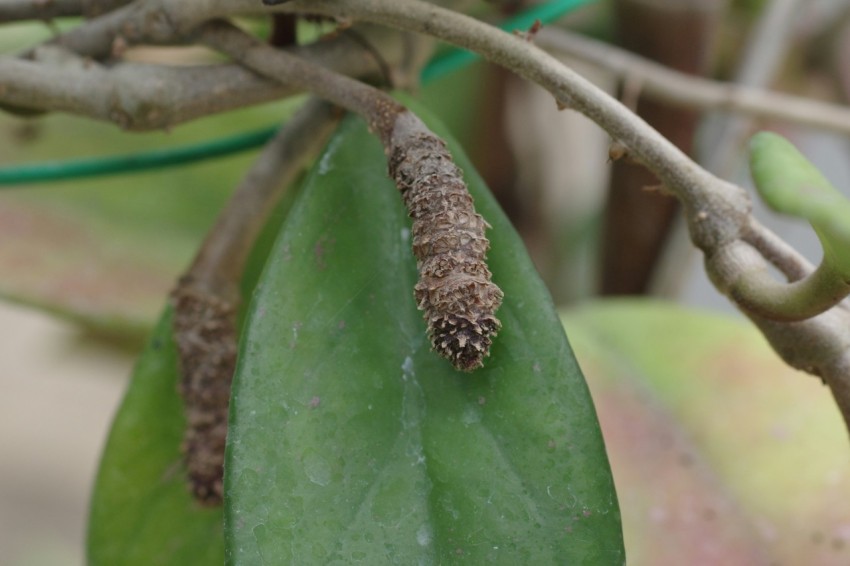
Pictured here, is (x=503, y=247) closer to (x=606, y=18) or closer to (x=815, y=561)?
(x=815, y=561)

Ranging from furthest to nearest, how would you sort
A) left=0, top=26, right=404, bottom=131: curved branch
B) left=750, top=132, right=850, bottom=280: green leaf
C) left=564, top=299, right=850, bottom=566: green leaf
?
left=564, top=299, right=850, bottom=566: green leaf, left=0, top=26, right=404, bottom=131: curved branch, left=750, top=132, right=850, bottom=280: green leaf

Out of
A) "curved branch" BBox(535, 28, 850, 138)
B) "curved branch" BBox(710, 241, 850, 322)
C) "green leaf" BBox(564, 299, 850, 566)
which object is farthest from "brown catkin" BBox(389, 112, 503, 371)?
"curved branch" BBox(535, 28, 850, 138)

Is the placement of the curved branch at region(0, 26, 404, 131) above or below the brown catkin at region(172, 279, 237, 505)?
above

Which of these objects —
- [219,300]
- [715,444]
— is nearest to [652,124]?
[715,444]

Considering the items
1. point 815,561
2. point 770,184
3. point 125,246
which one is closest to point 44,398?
point 125,246

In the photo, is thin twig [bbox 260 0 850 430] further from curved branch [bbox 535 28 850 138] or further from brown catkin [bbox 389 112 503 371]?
curved branch [bbox 535 28 850 138]

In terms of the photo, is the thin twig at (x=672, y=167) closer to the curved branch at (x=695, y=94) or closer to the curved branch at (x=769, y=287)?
the curved branch at (x=769, y=287)
